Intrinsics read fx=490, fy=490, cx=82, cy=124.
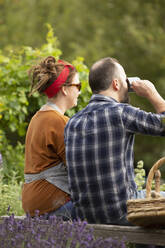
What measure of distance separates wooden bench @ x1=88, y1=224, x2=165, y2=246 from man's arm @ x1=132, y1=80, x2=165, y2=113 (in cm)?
75

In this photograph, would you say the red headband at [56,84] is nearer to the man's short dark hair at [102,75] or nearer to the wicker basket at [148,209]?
the man's short dark hair at [102,75]

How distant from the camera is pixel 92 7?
1662cm

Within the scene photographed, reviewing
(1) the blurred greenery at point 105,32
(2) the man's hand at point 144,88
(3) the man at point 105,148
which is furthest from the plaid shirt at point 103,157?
(1) the blurred greenery at point 105,32

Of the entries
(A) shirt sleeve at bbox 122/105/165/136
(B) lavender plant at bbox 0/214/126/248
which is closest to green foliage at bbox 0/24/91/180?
(A) shirt sleeve at bbox 122/105/165/136

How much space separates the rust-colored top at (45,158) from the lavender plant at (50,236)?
0.64m

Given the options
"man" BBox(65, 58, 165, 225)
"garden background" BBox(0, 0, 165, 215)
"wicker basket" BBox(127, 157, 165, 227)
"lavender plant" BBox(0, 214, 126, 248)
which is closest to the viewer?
"lavender plant" BBox(0, 214, 126, 248)

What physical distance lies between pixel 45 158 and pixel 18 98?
2.32 metres

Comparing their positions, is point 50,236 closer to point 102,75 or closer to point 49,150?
point 49,150

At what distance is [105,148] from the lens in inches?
117

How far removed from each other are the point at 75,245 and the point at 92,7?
49.2 feet

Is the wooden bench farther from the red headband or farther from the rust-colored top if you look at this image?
the red headband

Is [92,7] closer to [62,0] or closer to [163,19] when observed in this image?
[62,0]

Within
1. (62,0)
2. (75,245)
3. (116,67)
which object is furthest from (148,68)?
(75,245)

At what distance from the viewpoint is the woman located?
11.0 feet
